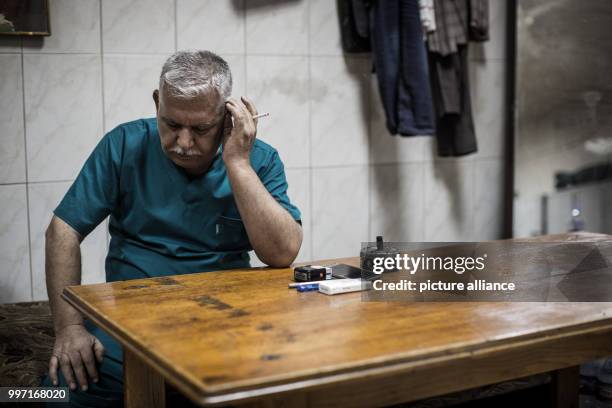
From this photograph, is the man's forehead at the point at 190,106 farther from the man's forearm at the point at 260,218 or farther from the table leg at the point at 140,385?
the table leg at the point at 140,385

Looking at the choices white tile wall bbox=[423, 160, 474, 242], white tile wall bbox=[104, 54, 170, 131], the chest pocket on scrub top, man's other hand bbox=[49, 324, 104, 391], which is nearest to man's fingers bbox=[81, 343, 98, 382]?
man's other hand bbox=[49, 324, 104, 391]

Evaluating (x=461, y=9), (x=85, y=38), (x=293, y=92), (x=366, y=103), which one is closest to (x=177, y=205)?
(x=85, y=38)

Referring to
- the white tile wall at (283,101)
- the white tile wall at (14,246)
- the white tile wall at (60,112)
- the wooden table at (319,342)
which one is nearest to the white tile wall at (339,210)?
the white tile wall at (283,101)

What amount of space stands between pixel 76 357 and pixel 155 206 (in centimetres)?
51

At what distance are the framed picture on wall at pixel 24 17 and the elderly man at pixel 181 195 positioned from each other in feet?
3.19

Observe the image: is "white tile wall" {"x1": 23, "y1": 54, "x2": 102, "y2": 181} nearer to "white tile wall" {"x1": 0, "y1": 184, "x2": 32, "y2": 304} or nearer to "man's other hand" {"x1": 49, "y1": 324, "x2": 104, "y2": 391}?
"white tile wall" {"x1": 0, "y1": 184, "x2": 32, "y2": 304}

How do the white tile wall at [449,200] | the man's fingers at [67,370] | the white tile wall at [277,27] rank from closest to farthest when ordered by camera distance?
the man's fingers at [67,370] < the white tile wall at [277,27] < the white tile wall at [449,200]

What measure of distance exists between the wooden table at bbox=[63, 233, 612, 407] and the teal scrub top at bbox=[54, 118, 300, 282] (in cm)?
37

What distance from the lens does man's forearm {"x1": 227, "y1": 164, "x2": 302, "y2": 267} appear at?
2170 millimetres

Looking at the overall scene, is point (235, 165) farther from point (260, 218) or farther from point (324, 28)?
point (324, 28)

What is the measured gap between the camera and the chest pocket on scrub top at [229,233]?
229 centimetres

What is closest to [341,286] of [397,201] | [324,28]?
[324,28]

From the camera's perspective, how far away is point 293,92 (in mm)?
3648

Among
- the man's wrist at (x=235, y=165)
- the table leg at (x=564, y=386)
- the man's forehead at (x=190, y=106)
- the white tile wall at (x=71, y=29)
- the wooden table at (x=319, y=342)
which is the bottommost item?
the table leg at (x=564, y=386)
